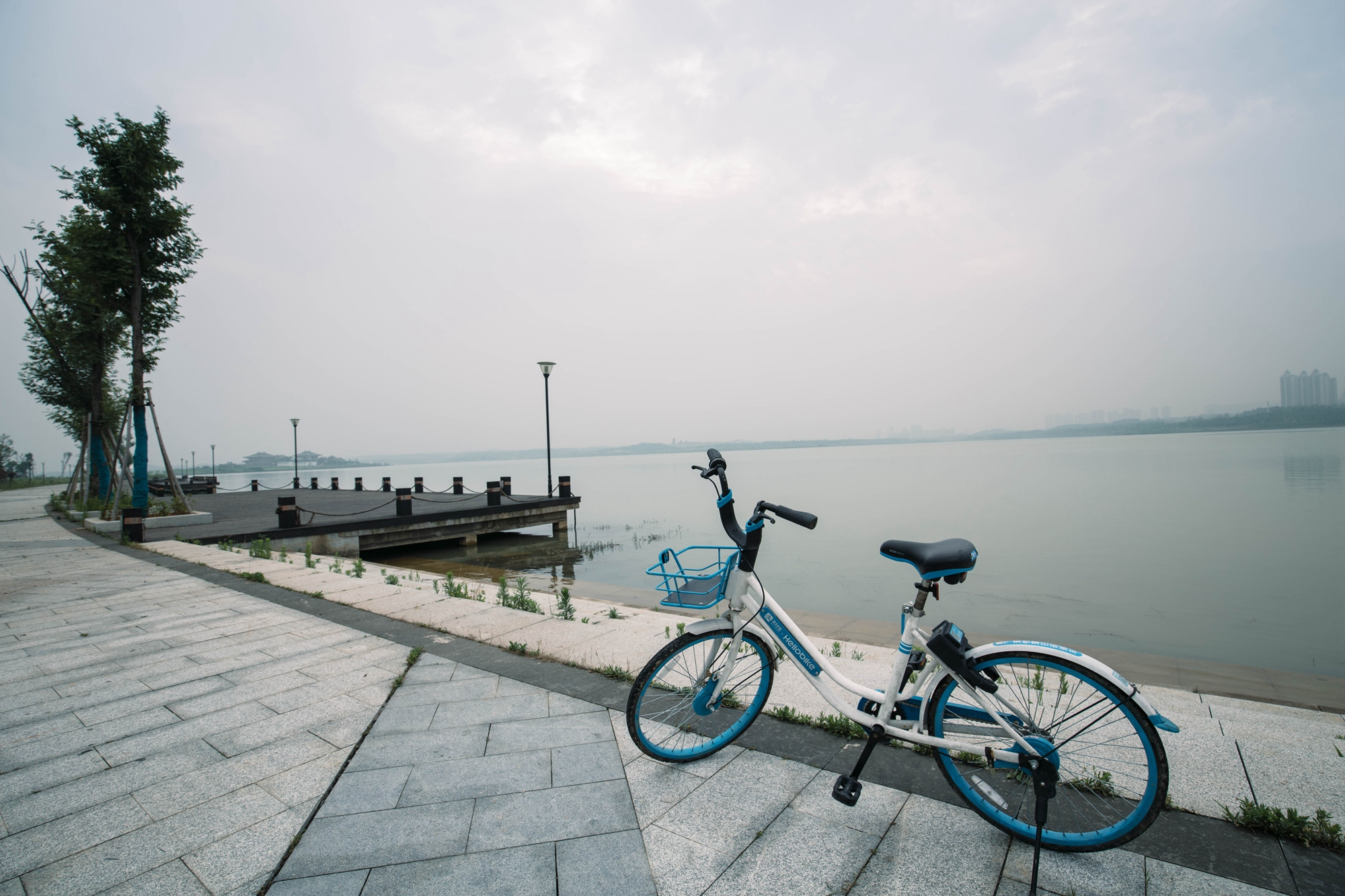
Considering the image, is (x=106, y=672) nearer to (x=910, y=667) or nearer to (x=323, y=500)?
(x=910, y=667)

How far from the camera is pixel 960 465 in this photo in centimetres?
6359

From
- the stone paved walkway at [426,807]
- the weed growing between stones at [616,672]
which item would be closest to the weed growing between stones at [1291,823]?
the stone paved walkway at [426,807]

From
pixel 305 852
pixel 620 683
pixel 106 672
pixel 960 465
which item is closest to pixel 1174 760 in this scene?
pixel 620 683

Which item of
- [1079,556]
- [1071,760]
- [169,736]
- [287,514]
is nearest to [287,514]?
[287,514]

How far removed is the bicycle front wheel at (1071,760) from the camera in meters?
1.95

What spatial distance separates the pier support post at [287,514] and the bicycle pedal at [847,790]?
1418cm

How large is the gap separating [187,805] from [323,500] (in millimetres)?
25374

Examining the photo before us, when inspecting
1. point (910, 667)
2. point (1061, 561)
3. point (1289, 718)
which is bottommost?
point (1061, 561)

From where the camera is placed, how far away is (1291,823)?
2023mm

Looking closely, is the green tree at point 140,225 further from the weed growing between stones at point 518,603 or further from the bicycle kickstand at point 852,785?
the bicycle kickstand at point 852,785

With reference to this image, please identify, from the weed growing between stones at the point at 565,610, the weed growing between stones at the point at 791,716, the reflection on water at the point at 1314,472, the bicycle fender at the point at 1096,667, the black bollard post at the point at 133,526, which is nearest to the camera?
the bicycle fender at the point at 1096,667

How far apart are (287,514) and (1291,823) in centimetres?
1555

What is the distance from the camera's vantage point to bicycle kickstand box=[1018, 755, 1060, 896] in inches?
74.5

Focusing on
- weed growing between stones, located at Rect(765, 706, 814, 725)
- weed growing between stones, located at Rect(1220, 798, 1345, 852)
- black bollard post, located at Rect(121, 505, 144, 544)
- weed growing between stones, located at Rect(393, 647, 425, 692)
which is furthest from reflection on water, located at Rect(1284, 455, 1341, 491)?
black bollard post, located at Rect(121, 505, 144, 544)
